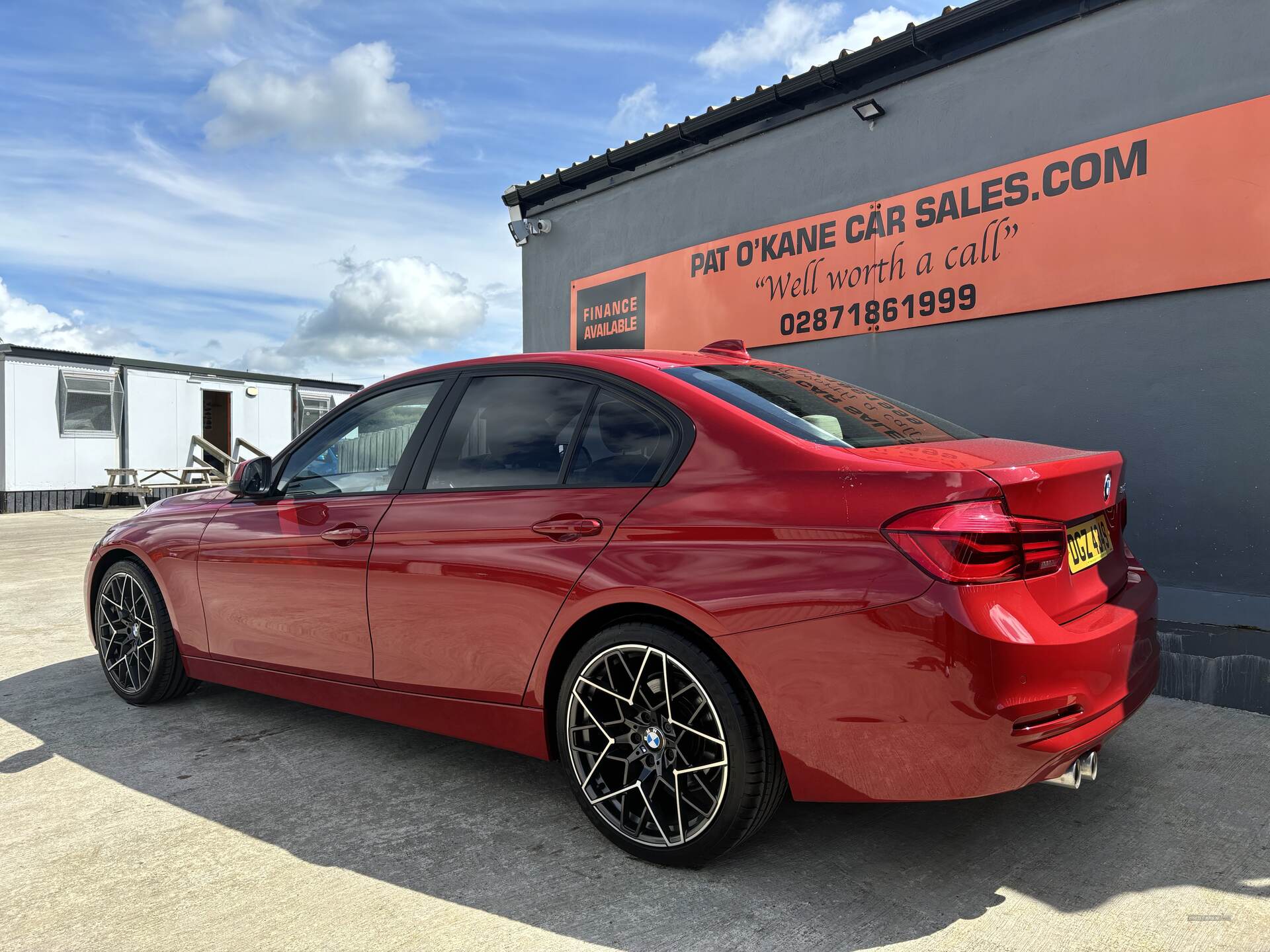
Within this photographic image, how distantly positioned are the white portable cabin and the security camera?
959 centimetres

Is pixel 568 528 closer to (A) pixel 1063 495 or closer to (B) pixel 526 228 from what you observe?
(A) pixel 1063 495

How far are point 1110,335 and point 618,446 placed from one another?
3.64 m

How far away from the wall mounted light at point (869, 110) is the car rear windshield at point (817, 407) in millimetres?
3695

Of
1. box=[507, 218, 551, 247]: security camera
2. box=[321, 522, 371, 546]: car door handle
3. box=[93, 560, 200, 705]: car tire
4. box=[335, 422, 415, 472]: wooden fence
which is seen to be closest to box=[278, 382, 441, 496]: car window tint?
box=[335, 422, 415, 472]: wooden fence

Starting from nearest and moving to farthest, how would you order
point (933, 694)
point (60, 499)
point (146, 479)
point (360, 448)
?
point (933, 694), point (360, 448), point (60, 499), point (146, 479)

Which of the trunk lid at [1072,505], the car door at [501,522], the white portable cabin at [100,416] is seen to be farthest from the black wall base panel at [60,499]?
the trunk lid at [1072,505]

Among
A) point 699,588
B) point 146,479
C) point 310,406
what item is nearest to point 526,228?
point 699,588

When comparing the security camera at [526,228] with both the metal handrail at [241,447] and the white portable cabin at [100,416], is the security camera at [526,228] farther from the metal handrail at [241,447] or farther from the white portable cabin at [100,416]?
the metal handrail at [241,447]

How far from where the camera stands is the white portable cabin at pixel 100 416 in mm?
17594

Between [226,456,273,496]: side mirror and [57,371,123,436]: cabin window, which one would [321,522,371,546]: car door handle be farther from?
[57,371,123,436]: cabin window

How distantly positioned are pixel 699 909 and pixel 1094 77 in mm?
5054

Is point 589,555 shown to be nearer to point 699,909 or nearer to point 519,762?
point 699,909

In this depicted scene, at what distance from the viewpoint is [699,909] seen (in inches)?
91.5

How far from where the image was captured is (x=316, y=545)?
11.0 ft
